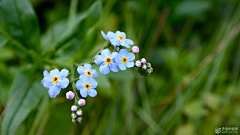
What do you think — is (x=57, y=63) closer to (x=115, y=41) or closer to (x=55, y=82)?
(x=55, y=82)

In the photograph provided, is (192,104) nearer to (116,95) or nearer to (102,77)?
(116,95)

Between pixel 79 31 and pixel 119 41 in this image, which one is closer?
pixel 119 41

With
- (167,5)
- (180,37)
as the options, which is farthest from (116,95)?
(167,5)

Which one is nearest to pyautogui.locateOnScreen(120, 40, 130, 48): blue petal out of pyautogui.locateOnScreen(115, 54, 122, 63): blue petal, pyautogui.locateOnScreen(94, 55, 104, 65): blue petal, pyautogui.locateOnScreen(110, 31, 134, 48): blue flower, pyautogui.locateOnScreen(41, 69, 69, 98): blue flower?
pyautogui.locateOnScreen(110, 31, 134, 48): blue flower

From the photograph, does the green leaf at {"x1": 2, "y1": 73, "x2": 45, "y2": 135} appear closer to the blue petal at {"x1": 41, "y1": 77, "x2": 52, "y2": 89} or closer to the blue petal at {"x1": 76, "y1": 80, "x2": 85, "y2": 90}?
the blue petal at {"x1": 41, "y1": 77, "x2": 52, "y2": 89}

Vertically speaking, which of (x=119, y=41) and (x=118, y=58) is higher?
(x=119, y=41)

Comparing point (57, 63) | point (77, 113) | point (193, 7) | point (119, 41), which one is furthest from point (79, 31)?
point (193, 7)
